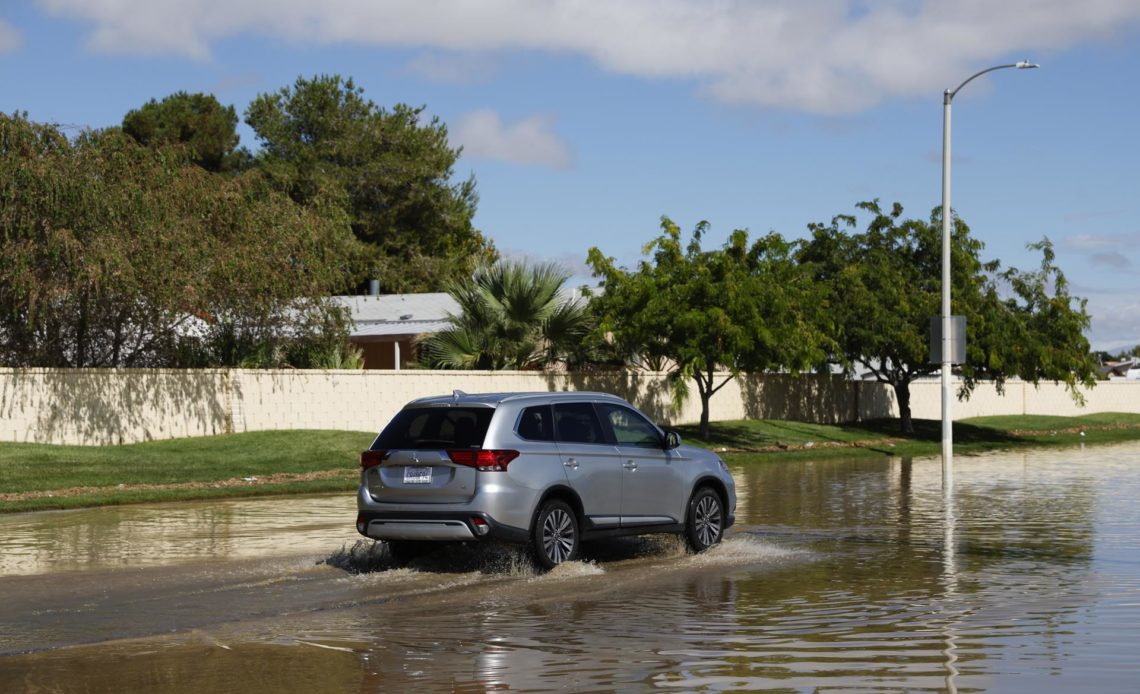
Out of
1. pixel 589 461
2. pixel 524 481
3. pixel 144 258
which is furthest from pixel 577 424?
pixel 144 258

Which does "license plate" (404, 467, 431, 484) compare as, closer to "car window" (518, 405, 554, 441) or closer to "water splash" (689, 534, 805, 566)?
"car window" (518, 405, 554, 441)

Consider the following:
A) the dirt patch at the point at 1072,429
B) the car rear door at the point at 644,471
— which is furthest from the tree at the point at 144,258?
the dirt patch at the point at 1072,429

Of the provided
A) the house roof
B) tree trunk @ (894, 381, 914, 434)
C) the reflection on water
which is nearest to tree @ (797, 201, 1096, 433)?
tree trunk @ (894, 381, 914, 434)

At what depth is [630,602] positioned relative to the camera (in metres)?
11.6

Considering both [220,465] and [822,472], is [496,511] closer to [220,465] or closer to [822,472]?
[220,465]

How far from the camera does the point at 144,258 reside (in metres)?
29.2

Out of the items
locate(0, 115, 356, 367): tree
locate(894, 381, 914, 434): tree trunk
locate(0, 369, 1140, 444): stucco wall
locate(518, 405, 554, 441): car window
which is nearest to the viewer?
locate(518, 405, 554, 441): car window

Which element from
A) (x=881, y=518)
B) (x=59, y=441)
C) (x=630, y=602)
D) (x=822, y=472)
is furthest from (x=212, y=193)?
(x=630, y=602)

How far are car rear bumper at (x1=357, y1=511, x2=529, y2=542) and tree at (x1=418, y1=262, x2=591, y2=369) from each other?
2427cm

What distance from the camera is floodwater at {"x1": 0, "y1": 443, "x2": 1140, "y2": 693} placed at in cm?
852

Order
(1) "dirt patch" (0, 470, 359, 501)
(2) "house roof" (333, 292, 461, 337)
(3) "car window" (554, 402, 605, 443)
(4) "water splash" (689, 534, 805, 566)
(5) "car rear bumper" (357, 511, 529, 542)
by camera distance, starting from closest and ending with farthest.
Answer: (5) "car rear bumper" (357, 511, 529, 542) < (3) "car window" (554, 402, 605, 443) < (4) "water splash" (689, 534, 805, 566) < (1) "dirt patch" (0, 470, 359, 501) < (2) "house roof" (333, 292, 461, 337)

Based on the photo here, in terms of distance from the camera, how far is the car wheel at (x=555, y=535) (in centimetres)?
1331

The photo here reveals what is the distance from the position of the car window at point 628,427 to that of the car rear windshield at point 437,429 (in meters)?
1.65

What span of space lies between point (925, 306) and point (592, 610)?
36.2m
